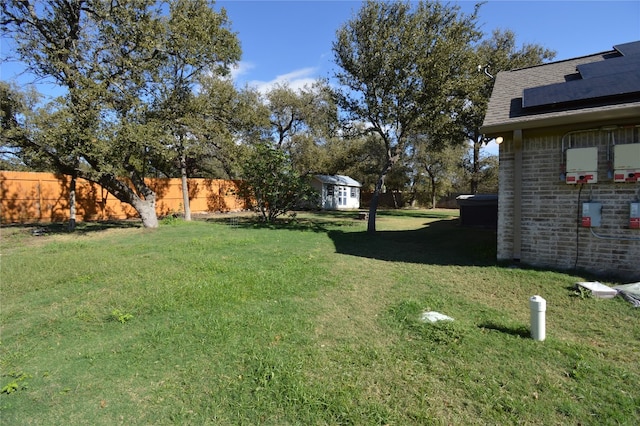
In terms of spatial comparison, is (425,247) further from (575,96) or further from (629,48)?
(629,48)

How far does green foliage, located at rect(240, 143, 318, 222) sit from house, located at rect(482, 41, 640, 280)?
8580 millimetres

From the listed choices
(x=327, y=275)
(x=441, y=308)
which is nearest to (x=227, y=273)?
(x=327, y=275)

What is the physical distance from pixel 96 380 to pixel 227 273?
3116 millimetres

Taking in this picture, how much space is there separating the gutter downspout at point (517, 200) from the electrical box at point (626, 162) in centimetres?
127

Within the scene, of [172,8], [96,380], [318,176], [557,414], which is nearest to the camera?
[557,414]

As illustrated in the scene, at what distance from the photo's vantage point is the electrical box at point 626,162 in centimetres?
490

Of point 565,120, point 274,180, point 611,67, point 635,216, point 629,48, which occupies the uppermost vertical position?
point 629,48

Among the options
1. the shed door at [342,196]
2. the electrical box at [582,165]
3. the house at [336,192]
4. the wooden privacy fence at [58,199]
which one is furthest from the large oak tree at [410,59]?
the shed door at [342,196]

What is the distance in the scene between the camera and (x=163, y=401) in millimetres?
2436

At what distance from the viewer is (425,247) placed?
27.2ft

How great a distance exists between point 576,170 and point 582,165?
0.11 meters

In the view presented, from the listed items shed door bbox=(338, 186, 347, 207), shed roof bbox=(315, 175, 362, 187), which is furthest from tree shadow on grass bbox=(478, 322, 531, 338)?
shed door bbox=(338, 186, 347, 207)

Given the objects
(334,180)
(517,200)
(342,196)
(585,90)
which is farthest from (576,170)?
(342,196)

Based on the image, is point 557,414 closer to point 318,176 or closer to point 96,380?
point 96,380
